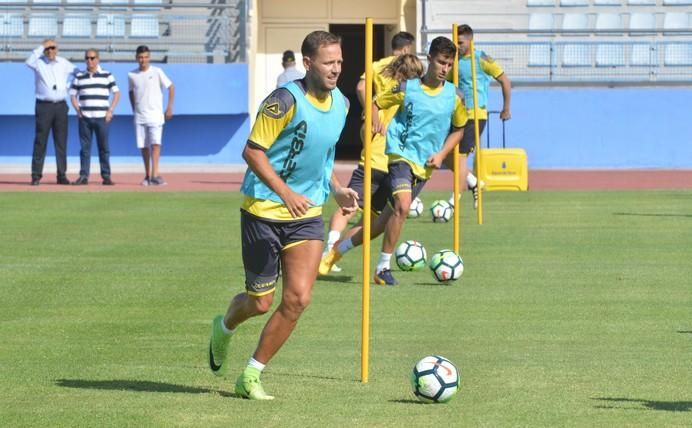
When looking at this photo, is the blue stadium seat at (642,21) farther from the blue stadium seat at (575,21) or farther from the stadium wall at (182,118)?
the stadium wall at (182,118)

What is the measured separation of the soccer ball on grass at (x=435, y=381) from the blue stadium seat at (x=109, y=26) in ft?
74.8

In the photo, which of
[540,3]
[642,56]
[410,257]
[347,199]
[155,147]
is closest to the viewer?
[347,199]

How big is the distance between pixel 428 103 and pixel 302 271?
529 centimetres

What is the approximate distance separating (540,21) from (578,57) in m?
2.72

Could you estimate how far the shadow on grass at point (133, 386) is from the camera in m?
7.84

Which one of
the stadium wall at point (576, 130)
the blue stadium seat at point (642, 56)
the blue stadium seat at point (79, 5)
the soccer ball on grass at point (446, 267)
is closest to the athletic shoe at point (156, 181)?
the stadium wall at point (576, 130)

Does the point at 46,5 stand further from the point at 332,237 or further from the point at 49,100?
the point at 332,237

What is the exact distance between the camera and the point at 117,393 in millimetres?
7770

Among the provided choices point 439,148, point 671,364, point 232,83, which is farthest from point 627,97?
point 671,364

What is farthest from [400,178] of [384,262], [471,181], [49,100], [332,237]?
[49,100]

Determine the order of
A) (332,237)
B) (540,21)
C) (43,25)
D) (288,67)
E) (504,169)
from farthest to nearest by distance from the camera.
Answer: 1. (540,21)
2. (43,25)
3. (288,67)
4. (504,169)
5. (332,237)

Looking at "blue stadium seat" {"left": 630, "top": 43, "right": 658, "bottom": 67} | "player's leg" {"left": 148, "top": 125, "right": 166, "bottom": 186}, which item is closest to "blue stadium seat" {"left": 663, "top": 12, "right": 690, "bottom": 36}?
"blue stadium seat" {"left": 630, "top": 43, "right": 658, "bottom": 67}

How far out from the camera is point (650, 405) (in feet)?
24.3

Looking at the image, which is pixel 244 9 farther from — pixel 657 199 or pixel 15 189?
pixel 657 199
